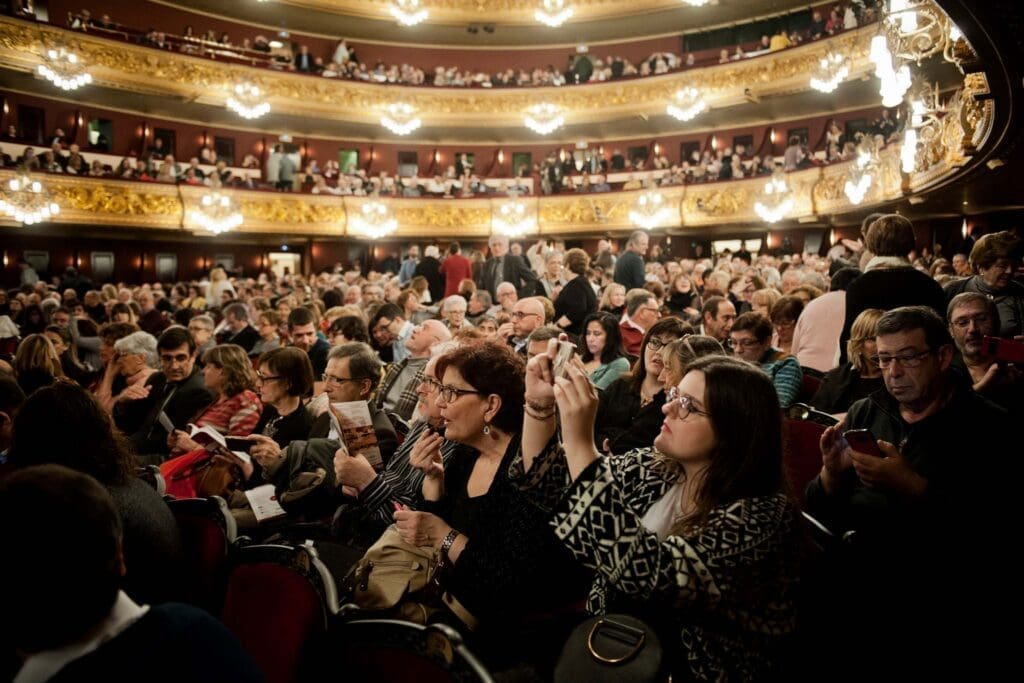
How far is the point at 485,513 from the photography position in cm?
204

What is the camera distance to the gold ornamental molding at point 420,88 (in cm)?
1483

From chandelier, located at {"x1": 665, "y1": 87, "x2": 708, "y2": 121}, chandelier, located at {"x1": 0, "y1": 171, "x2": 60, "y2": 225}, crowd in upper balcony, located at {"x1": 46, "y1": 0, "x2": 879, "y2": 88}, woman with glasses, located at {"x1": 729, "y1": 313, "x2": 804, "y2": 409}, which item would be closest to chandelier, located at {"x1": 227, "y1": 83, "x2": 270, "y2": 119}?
crowd in upper balcony, located at {"x1": 46, "y1": 0, "x2": 879, "y2": 88}

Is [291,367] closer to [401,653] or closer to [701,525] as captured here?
[401,653]

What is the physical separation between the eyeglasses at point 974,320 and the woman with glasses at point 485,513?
85.1 inches

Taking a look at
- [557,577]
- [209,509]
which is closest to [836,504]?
[557,577]

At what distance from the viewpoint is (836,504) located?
85.0 inches

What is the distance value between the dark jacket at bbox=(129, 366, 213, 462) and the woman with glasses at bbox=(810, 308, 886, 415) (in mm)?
3785

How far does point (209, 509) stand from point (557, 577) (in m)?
1.18

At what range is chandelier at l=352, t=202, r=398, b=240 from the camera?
63.3 feet

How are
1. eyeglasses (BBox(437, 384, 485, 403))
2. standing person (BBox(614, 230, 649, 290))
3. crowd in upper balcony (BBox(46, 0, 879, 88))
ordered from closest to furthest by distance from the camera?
eyeglasses (BBox(437, 384, 485, 403)), standing person (BBox(614, 230, 649, 290)), crowd in upper balcony (BBox(46, 0, 879, 88))

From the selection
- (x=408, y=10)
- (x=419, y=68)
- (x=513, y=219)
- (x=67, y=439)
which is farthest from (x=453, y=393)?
(x=419, y=68)

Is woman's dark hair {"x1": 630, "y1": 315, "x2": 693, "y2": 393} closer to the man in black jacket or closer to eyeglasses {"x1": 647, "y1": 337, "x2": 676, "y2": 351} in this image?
eyeglasses {"x1": 647, "y1": 337, "x2": 676, "y2": 351}

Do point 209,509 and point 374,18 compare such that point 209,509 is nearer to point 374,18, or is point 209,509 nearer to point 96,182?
point 96,182

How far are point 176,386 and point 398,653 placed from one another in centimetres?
356
